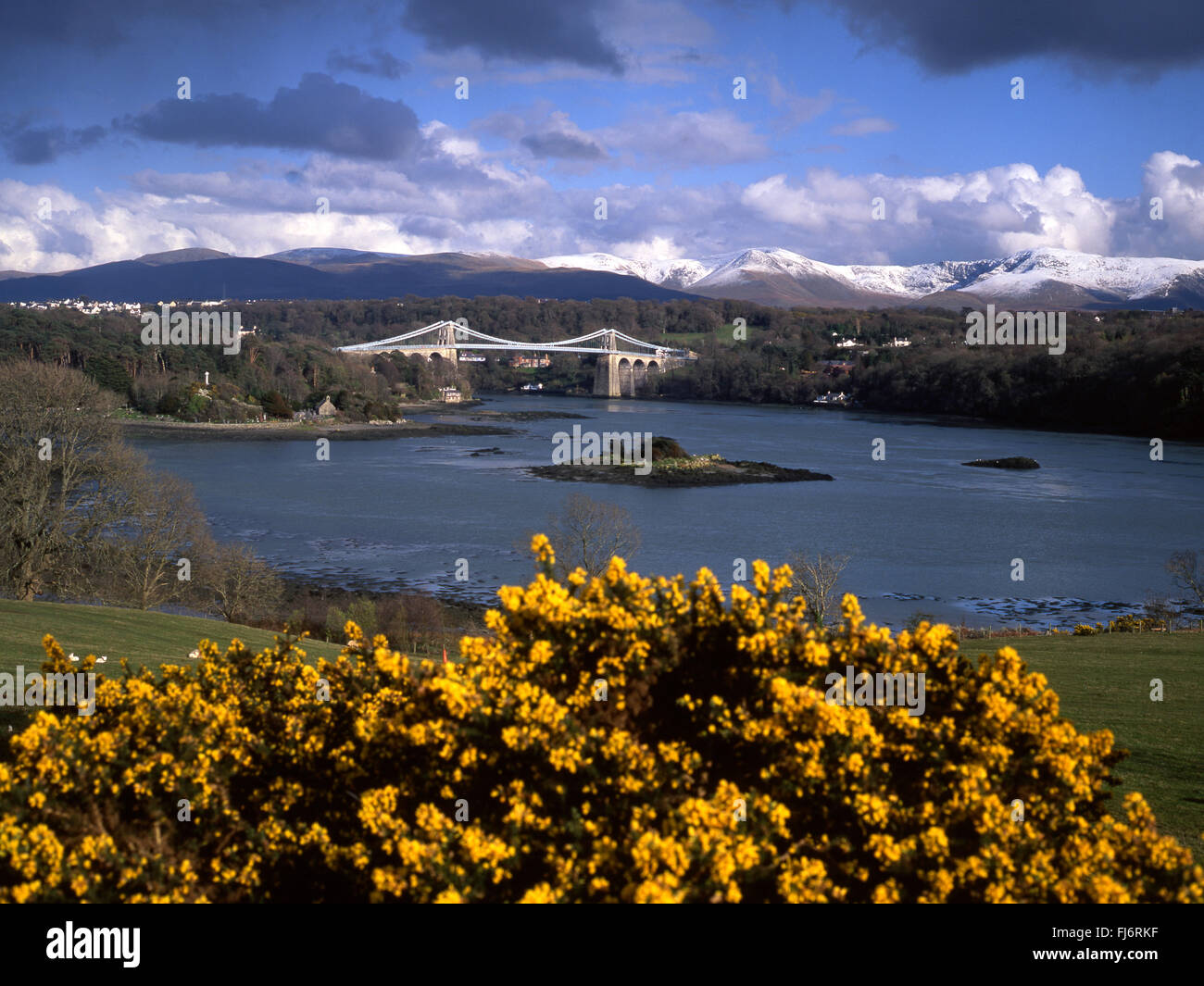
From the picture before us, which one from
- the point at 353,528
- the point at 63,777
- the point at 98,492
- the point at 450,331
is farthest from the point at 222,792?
the point at 450,331

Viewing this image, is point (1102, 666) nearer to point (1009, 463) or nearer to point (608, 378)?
point (1009, 463)

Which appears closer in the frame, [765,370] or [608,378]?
[765,370]

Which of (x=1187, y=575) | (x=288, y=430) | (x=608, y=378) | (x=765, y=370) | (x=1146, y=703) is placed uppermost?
(x=765, y=370)

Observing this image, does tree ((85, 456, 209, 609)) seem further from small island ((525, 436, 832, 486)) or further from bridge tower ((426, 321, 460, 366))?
bridge tower ((426, 321, 460, 366))

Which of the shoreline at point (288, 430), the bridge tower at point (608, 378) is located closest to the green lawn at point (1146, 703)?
the shoreline at point (288, 430)

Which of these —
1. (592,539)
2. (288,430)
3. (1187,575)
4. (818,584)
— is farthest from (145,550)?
(288,430)

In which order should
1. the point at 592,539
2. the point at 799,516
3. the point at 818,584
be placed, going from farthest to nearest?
the point at 799,516 < the point at 592,539 < the point at 818,584

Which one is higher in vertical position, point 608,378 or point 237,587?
point 608,378
